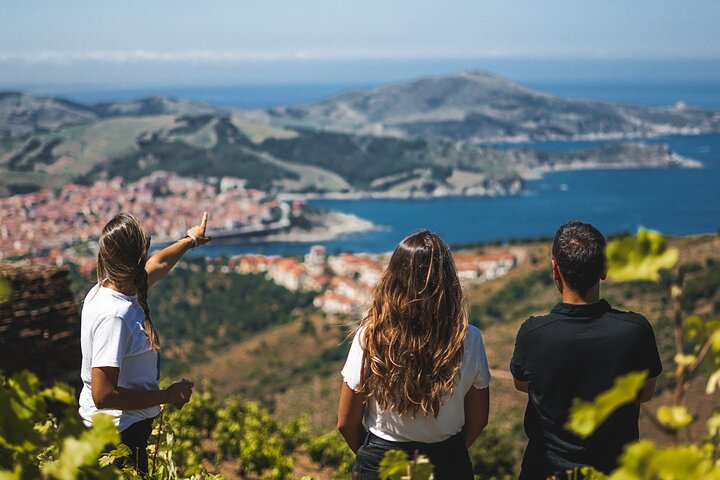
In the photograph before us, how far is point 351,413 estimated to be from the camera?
5.17ft

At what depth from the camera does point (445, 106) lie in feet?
502

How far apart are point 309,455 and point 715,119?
134 metres

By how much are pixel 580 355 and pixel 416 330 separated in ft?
1.18

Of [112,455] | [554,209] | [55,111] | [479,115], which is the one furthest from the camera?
[479,115]

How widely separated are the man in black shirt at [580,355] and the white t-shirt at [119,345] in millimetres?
901

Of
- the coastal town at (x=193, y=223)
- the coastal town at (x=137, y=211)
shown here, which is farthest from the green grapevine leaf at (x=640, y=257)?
the coastal town at (x=137, y=211)

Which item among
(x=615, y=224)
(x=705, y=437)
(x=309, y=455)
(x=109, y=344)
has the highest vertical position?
(x=705, y=437)

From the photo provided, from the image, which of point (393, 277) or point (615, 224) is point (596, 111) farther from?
point (393, 277)

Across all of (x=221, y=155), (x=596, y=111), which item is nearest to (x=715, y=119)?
(x=596, y=111)

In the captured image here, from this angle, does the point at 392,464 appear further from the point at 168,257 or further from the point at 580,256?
the point at 168,257

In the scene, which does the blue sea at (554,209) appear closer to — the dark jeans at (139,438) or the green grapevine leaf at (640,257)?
the dark jeans at (139,438)

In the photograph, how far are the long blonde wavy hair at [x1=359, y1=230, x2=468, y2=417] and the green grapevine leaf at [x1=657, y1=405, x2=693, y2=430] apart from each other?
85 cm

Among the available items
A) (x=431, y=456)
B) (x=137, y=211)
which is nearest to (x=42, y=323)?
(x=431, y=456)

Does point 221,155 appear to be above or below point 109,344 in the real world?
below
